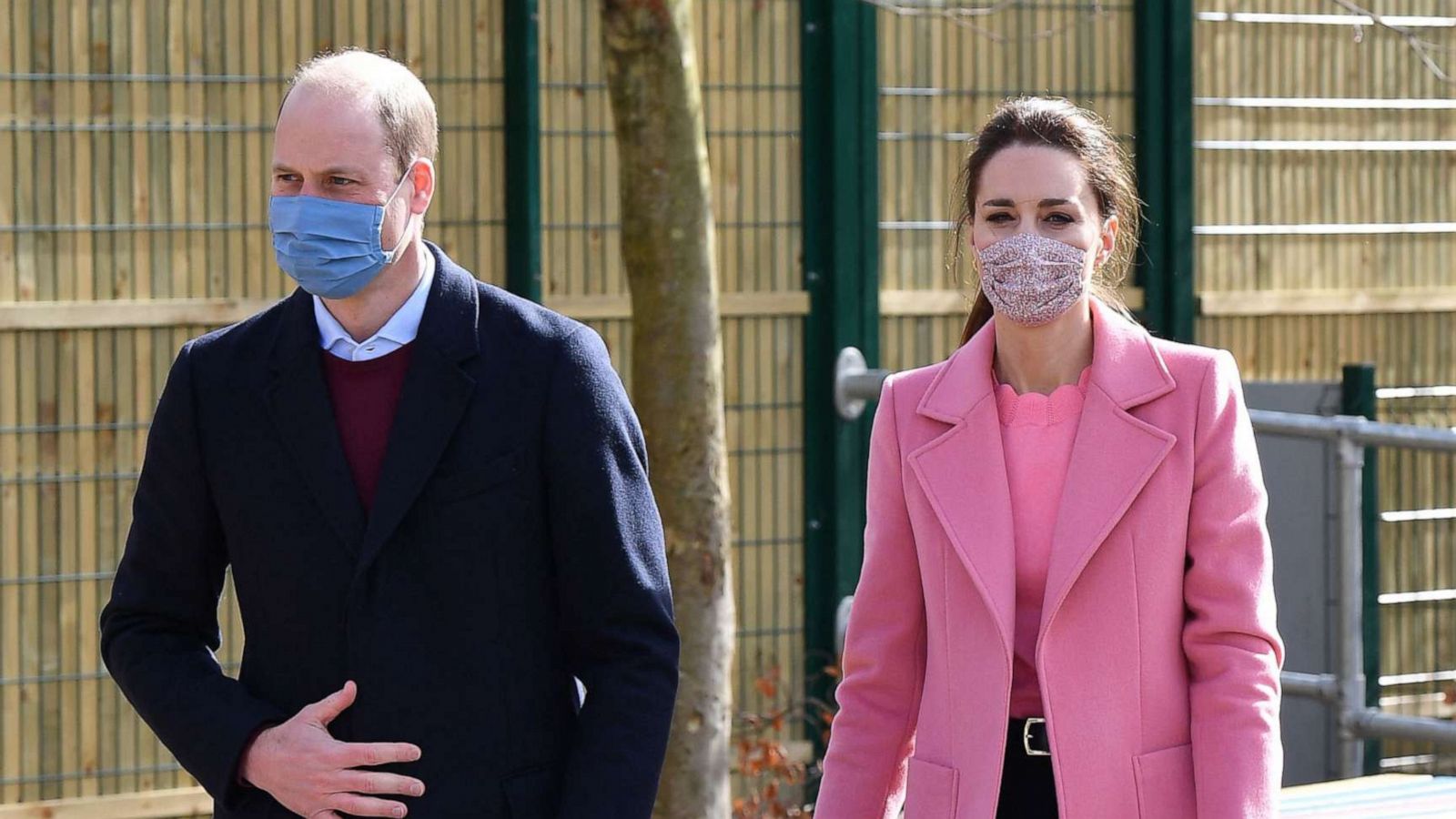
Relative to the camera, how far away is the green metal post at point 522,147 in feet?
26.5

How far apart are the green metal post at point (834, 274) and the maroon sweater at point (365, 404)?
17.7 ft

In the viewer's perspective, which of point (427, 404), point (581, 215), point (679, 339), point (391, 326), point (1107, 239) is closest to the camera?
point (427, 404)

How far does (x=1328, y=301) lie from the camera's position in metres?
9.52

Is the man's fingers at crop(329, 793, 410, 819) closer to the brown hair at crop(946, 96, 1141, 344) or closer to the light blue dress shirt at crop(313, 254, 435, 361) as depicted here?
the light blue dress shirt at crop(313, 254, 435, 361)

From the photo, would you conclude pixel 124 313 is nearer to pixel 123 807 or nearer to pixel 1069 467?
pixel 123 807

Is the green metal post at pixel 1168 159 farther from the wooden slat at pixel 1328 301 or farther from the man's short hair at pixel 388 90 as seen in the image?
the man's short hair at pixel 388 90

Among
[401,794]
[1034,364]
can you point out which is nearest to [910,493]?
[1034,364]

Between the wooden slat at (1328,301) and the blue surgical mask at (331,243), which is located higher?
the blue surgical mask at (331,243)

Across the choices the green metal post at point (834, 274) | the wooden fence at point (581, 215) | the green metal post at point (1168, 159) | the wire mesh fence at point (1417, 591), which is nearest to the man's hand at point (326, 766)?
the wooden fence at point (581, 215)

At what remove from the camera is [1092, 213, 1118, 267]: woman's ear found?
3670 millimetres

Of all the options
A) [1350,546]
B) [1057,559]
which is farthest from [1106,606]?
[1350,546]

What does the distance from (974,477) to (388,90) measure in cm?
109

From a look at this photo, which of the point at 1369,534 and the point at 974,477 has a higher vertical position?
the point at 974,477

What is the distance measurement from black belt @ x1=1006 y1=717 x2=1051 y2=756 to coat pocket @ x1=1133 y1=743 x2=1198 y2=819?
17 cm
